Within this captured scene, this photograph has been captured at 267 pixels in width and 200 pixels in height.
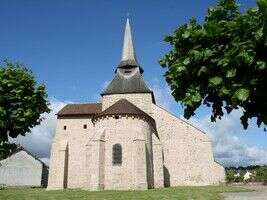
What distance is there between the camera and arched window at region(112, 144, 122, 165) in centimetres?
3113

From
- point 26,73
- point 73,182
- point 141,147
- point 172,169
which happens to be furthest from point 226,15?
point 73,182

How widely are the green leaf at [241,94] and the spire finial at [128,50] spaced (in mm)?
35811

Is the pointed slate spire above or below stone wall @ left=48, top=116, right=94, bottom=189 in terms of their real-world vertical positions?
above

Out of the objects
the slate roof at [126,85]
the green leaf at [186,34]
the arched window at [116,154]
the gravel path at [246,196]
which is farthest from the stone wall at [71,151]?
the green leaf at [186,34]

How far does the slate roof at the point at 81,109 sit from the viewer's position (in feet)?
133

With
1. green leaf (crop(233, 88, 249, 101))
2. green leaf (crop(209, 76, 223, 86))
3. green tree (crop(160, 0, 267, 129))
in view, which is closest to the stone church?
green tree (crop(160, 0, 267, 129))

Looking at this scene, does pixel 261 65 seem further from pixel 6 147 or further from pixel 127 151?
pixel 127 151

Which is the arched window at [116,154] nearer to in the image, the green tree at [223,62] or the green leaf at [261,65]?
the green tree at [223,62]

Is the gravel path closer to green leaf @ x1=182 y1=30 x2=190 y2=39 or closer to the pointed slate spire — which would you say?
green leaf @ x1=182 y1=30 x2=190 y2=39

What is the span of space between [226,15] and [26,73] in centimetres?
1976

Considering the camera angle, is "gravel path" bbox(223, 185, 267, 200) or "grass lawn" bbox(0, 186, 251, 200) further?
"grass lawn" bbox(0, 186, 251, 200)

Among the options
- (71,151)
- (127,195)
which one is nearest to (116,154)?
(127,195)

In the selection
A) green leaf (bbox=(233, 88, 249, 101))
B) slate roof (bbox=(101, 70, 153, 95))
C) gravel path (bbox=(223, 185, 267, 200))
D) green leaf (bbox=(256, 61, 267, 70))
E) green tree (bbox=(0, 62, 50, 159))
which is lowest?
gravel path (bbox=(223, 185, 267, 200))

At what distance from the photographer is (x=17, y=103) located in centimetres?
2198
